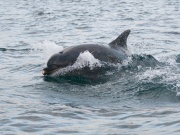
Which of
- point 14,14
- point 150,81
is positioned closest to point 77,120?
point 150,81

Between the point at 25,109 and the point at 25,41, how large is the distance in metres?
11.1

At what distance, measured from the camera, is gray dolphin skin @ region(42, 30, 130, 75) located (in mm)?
12430

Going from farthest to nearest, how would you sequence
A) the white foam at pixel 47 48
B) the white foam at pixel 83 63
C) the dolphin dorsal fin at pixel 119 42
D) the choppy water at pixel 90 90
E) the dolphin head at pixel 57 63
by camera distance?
the white foam at pixel 47 48 → the dolphin dorsal fin at pixel 119 42 → the white foam at pixel 83 63 → the dolphin head at pixel 57 63 → the choppy water at pixel 90 90

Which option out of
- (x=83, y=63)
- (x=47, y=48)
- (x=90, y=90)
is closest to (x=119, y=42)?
(x=83, y=63)

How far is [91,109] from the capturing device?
9578mm

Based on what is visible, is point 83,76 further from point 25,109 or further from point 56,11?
point 56,11

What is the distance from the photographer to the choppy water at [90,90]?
8.48m

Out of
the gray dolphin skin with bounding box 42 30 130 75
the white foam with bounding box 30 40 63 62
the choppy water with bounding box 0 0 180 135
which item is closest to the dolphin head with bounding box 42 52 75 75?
the gray dolphin skin with bounding box 42 30 130 75

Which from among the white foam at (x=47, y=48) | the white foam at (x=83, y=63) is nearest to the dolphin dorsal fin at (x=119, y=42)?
the white foam at (x=83, y=63)

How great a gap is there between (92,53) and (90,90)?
1803 mm

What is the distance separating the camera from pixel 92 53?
12.9 metres

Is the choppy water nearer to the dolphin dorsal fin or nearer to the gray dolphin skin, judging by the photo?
the gray dolphin skin

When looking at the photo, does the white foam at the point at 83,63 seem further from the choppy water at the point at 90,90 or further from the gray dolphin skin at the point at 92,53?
the choppy water at the point at 90,90

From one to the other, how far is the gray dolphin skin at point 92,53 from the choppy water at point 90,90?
1.28ft
